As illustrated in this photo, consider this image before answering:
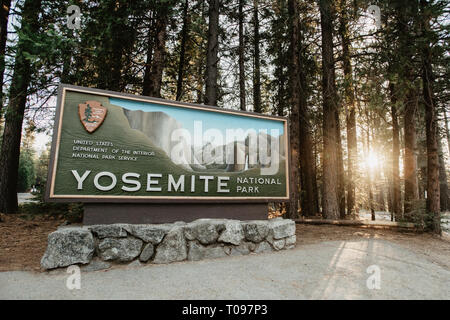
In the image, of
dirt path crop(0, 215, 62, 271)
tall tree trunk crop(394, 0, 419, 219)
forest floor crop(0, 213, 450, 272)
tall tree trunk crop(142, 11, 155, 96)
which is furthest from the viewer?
tall tree trunk crop(142, 11, 155, 96)

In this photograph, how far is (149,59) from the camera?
941 centimetres

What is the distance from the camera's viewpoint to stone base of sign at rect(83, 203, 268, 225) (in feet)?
12.6

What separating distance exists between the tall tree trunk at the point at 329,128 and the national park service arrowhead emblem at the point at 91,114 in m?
7.05

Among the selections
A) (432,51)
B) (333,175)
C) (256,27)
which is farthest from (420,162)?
(256,27)

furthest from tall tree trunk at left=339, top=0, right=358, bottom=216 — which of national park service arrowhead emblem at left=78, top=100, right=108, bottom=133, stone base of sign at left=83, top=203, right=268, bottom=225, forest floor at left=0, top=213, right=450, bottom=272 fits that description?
national park service arrowhead emblem at left=78, top=100, right=108, bottom=133

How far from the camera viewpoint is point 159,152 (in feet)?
14.1

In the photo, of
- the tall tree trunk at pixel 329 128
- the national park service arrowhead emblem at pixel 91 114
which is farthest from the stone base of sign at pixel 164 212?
the tall tree trunk at pixel 329 128

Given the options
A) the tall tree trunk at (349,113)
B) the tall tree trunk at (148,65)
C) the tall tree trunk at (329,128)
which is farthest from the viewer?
the tall tree trunk at (349,113)

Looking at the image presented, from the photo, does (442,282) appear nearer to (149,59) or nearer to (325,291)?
(325,291)

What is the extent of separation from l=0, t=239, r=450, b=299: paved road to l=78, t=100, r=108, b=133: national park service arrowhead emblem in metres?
2.27

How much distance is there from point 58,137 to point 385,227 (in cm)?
845

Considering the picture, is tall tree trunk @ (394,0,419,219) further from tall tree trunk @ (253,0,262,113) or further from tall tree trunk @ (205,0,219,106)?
tall tree trunk @ (253,0,262,113)

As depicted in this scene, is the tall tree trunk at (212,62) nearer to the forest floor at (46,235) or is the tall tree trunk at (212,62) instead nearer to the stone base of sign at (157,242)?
the stone base of sign at (157,242)

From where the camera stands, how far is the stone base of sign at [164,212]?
12.6 feet
